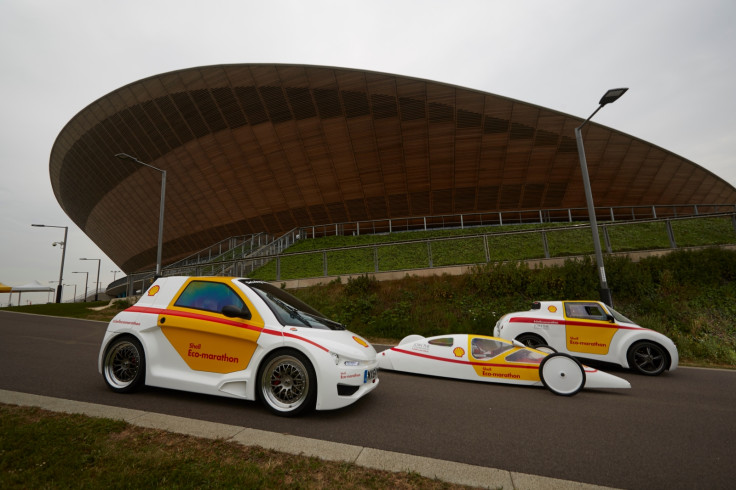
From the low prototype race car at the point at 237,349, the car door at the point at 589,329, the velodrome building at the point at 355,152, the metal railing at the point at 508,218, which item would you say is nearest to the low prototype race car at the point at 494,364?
the car door at the point at 589,329

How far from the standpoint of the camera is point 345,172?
28.3 m

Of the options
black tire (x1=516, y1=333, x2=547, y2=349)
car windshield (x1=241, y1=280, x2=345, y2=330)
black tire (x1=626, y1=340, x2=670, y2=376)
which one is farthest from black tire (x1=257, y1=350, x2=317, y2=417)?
black tire (x1=626, y1=340, x2=670, y2=376)

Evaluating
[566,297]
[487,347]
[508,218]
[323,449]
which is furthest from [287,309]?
[508,218]

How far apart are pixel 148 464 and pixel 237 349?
1792 mm

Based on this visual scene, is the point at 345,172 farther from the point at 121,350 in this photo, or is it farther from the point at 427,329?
the point at 121,350

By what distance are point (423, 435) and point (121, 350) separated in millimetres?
4251

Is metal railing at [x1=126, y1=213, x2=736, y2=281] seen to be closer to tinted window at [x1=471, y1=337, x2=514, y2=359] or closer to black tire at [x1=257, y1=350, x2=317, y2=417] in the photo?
tinted window at [x1=471, y1=337, x2=514, y2=359]

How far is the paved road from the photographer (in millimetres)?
3049

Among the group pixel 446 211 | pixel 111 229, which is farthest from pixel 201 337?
pixel 111 229

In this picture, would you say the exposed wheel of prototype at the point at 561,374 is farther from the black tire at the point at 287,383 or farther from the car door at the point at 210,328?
the car door at the point at 210,328

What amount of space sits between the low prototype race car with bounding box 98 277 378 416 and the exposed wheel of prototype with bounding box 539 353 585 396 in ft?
9.54

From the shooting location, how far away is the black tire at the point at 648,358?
22.8ft

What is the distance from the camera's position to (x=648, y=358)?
7062 mm

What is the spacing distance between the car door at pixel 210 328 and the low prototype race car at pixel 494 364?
3.18 metres
